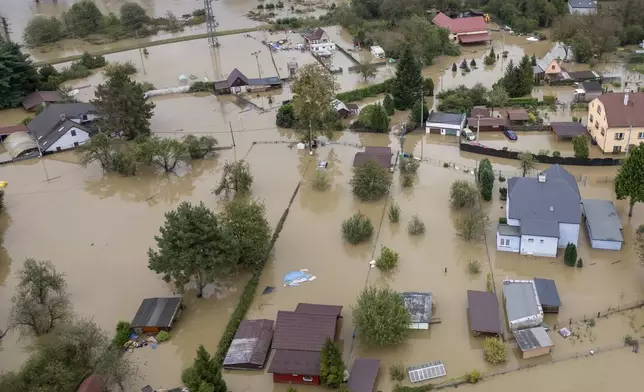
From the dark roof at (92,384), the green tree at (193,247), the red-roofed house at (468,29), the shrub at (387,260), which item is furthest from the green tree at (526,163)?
the red-roofed house at (468,29)

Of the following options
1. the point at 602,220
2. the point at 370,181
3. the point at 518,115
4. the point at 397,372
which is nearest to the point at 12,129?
the point at 370,181

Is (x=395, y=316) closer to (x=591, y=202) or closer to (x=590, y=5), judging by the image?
(x=591, y=202)

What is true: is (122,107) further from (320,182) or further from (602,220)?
(602,220)

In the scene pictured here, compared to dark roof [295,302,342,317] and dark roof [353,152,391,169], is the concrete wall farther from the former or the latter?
dark roof [353,152,391,169]

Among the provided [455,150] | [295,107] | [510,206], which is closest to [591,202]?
[510,206]

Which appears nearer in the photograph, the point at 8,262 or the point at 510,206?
the point at 510,206

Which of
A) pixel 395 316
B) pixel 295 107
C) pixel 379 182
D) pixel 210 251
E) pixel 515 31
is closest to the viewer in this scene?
pixel 395 316

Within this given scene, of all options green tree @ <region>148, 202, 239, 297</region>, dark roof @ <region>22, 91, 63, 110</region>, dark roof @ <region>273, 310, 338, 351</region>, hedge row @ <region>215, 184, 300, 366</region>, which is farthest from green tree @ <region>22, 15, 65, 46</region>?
dark roof @ <region>273, 310, 338, 351</region>
